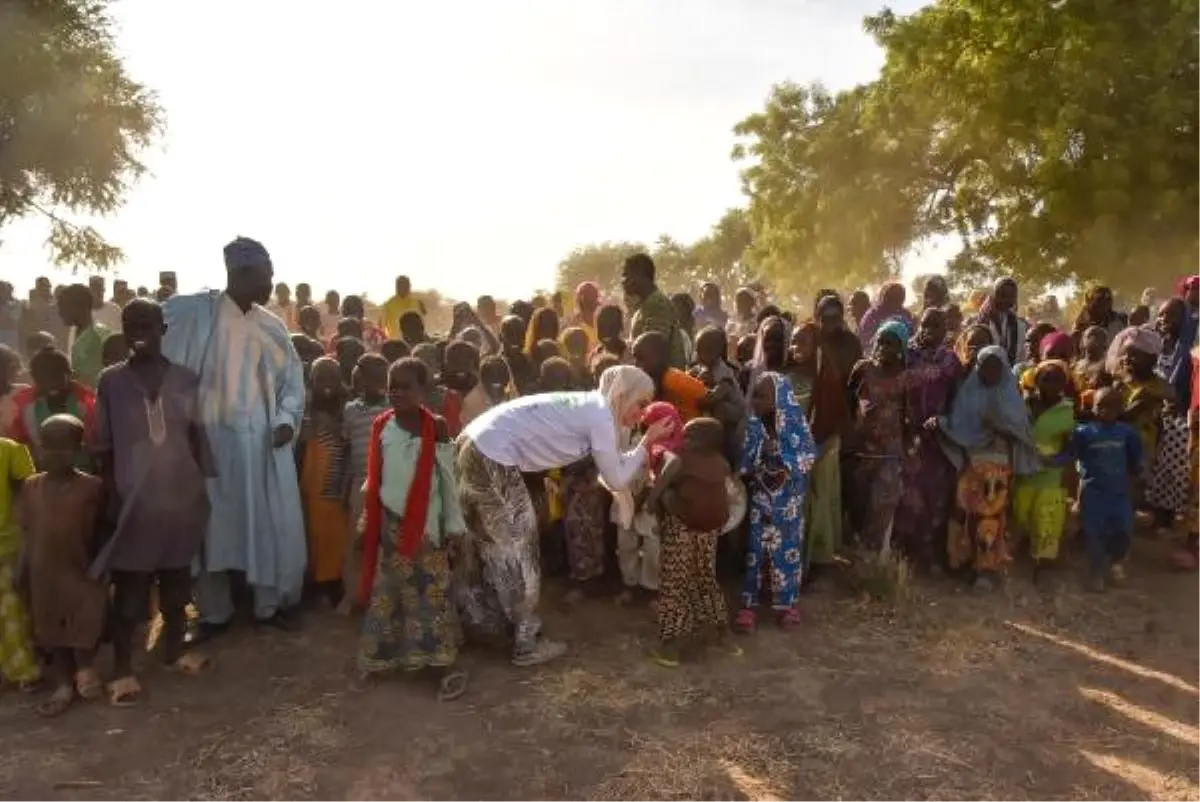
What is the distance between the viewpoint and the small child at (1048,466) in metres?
6.63

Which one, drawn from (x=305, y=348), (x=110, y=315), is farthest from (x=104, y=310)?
(x=305, y=348)

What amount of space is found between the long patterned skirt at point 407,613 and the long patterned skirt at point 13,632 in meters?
1.67

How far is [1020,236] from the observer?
16.7 m

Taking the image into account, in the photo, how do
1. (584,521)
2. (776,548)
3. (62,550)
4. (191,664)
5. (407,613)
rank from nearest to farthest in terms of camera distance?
(62,550)
(407,613)
(191,664)
(776,548)
(584,521)

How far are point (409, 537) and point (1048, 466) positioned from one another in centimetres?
444

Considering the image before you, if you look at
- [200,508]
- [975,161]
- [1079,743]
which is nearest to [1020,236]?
[975,161]

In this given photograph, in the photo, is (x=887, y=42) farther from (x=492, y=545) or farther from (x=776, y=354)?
(x=492, y=545)

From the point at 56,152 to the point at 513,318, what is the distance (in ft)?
54.1

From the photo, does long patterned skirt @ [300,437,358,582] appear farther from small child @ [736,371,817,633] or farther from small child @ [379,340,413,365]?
small child @ [736,371,817,633]

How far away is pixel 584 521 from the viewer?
6.10m

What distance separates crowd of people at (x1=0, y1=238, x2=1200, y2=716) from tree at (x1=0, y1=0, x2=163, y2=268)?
1362cm

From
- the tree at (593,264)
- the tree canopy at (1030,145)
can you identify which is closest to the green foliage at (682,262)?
the tree at (593,264)

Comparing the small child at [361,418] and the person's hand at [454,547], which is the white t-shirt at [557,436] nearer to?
the person's hand at [454,547]

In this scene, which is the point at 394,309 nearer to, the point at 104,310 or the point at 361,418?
the point at 104,310
